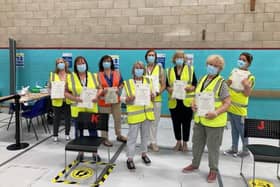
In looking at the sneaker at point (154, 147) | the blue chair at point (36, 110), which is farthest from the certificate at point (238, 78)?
the blue chair at point (36, 110)

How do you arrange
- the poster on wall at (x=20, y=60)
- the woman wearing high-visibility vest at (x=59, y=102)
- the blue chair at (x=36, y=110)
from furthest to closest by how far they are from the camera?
the poster on wall at (x=20, y=60) → the blue chair at (x=36, y=110) → the woman wearing high-visibility vest at (x=59, y=102)

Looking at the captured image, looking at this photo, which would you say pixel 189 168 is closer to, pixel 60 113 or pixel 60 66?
pixel 60 113

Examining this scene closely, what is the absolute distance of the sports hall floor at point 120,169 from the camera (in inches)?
124

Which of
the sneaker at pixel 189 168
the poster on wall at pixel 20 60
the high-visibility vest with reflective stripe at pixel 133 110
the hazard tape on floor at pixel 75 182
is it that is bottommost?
the hazard tape on floor at pixel 75 182

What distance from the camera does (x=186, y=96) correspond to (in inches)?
151

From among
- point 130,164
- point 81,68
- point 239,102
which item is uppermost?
point 81,68

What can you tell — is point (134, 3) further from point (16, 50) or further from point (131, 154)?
point (131, 154)

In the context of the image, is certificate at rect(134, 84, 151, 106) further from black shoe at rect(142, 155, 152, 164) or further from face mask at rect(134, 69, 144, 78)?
black shoe at rect(142, 155, 152, 164)

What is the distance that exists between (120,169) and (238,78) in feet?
6.72

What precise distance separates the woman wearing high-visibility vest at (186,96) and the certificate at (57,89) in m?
1.75

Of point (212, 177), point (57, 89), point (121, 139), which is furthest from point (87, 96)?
point (212, 177)

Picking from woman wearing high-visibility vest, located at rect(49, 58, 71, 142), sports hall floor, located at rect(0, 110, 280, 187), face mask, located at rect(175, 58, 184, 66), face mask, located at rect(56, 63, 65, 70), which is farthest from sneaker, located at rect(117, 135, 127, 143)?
face mask, located at rect(175, 58, 184, 66)

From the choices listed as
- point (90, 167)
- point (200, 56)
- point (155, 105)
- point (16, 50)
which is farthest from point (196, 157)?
point (16, 50)

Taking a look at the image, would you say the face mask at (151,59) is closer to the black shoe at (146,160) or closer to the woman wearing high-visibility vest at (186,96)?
the woman wearing high-visibility vest at (186,96)
